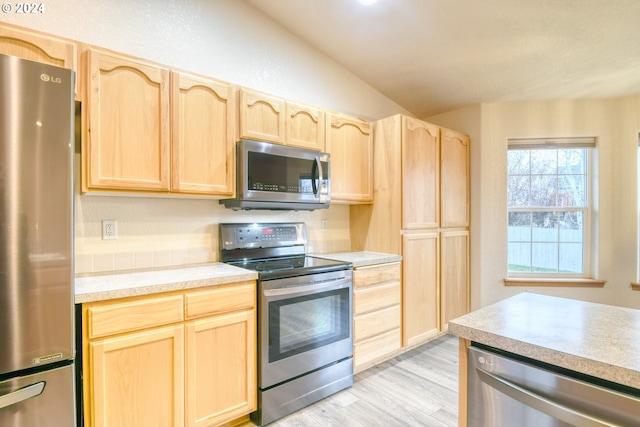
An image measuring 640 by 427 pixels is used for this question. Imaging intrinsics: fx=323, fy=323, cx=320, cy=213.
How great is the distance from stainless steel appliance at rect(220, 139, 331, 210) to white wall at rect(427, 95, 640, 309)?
193cm

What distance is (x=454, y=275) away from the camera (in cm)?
339

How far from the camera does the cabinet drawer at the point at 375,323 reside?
253 centimetres

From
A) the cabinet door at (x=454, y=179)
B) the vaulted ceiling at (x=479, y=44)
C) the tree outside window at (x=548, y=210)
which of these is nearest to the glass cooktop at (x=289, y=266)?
the cabinet door at (x=454, y=179)

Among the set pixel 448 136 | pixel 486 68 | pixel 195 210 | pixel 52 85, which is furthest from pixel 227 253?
pixel 486 68

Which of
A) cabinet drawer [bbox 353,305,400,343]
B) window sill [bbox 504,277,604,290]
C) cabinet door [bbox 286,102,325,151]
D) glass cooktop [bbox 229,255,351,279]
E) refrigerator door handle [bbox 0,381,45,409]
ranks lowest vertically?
cabinet drawer [bbox 353,305,400,343]

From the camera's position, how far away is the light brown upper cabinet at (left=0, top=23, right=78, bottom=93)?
150 centimetres

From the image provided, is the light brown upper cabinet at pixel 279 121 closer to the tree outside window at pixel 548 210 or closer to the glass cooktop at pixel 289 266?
the glass cooktop at pixel 289 266

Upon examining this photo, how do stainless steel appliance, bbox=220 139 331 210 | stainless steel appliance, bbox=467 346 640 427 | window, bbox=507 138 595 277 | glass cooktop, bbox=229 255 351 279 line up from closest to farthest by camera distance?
stainless steel appliance, bbox=467 346 640 427 → glass cooktop, bbox=229 255 351 279 → stainless steel appliance, bbox=220 139 331 210 → window, bbox=507 138 595 277

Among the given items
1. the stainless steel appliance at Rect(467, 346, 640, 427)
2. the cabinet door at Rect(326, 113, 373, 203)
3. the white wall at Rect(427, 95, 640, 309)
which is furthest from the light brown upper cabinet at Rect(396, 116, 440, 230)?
the stainless steel appliance at Rect(467, 346, 640, 427)

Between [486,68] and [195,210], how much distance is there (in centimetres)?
279

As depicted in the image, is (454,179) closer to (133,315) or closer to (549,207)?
(549,207)

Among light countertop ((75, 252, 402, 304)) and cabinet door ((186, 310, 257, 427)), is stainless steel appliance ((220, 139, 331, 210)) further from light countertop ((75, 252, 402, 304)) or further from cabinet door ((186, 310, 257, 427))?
cabinet door ((186, 310, 257, 427))

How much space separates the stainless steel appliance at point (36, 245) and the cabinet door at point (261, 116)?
1033mm

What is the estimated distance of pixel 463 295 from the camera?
11.6ft
